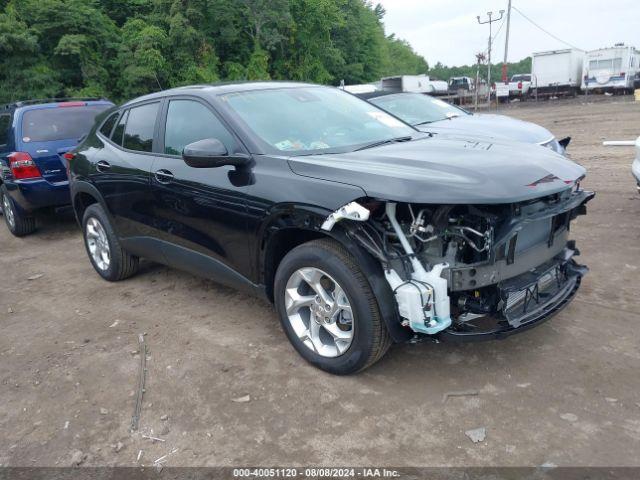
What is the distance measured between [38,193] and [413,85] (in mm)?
28734

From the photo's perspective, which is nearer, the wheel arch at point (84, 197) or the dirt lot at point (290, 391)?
the dirt lot at point (290, 391)

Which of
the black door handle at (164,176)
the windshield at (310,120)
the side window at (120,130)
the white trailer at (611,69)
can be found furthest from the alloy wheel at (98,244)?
the white trailer at (611,69)

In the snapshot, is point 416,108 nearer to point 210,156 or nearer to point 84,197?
point 84,197

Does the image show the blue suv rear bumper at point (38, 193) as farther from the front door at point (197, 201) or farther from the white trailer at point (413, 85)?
the white trailer at point (413, 85)

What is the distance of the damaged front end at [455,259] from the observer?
2754mm

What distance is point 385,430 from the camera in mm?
2738

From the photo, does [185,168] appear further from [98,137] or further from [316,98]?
[98,137]

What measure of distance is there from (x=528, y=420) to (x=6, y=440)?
2.84m

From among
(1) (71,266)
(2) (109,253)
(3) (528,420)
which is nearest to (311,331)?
(3) (528,420)

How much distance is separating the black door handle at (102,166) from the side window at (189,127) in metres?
0.91

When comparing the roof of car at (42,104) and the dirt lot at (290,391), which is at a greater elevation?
the roof of car at (42,104)

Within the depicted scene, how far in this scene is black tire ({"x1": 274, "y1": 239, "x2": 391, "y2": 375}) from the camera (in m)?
2.91

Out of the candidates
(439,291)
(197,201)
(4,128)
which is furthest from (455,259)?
(4,128)

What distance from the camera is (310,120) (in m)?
3.84
